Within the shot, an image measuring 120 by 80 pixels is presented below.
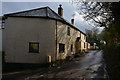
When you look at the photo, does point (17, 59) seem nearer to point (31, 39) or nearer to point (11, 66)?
point (11, 66)

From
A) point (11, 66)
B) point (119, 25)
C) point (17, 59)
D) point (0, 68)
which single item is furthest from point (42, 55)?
point (119, 25)

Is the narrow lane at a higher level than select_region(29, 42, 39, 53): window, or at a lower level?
lower

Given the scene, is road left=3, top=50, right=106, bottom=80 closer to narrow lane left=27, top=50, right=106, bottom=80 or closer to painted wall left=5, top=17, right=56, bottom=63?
narrow lane left=27, top=50, right=106, bottom=80

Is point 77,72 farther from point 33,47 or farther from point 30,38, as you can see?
point 30,38

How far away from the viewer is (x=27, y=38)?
13.0 m

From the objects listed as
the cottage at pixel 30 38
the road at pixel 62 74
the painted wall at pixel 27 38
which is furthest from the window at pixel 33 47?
the road at pixel 62 74

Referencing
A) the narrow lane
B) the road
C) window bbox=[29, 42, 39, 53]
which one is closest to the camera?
the road

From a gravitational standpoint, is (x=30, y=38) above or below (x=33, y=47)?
above

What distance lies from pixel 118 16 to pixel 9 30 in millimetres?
11955

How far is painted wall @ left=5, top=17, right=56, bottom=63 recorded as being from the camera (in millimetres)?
12867

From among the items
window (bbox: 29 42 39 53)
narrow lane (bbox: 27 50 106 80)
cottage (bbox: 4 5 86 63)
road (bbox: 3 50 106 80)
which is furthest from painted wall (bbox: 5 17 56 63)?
narrow lane (bbox: 27 50 106 80)

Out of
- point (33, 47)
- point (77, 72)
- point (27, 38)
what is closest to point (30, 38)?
point (27, 38)

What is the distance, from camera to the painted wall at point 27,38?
1287 centimetres

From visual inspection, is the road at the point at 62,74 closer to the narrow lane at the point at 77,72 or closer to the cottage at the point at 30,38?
the narrow lane at the point at 77,72
